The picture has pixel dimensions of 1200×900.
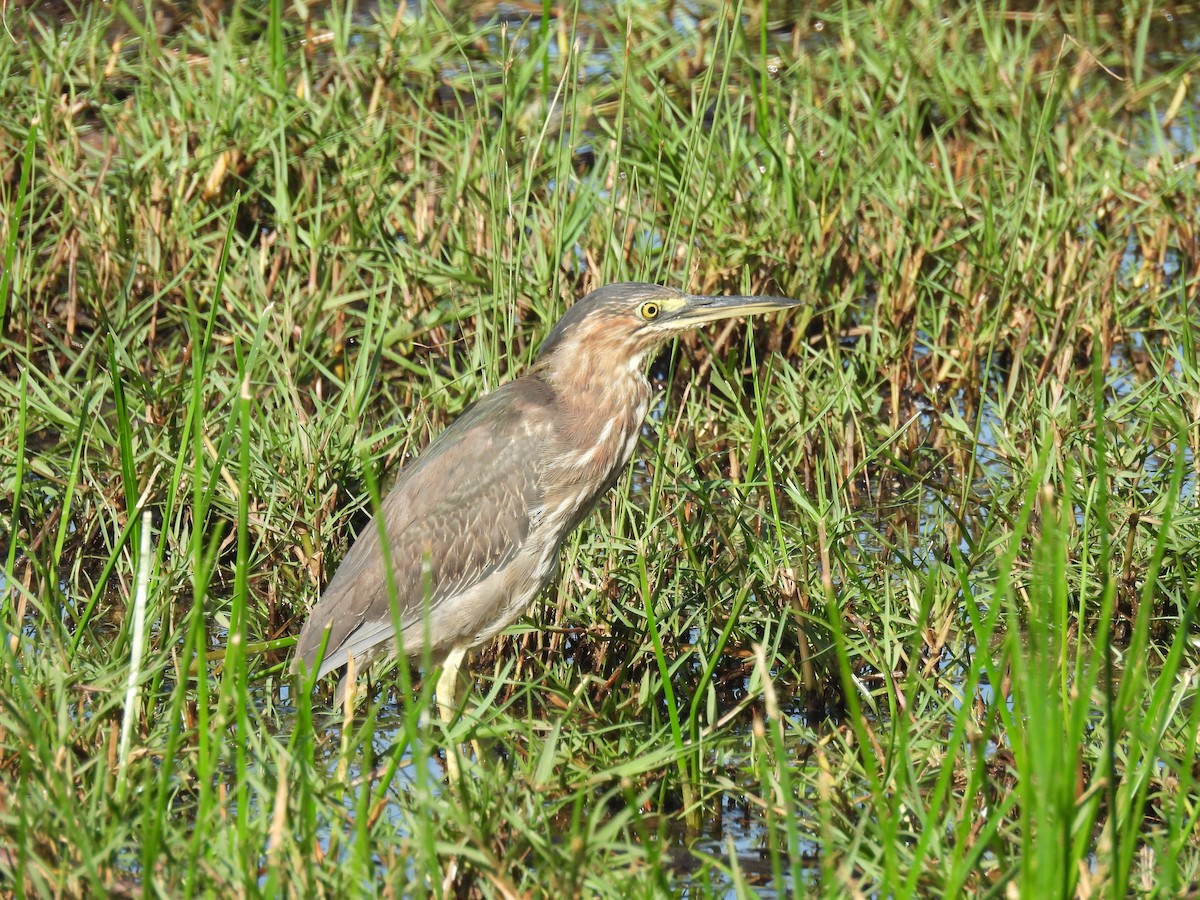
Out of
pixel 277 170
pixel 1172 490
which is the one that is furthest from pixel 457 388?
pixel 1172 490

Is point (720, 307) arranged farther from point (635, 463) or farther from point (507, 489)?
point (635, 463)

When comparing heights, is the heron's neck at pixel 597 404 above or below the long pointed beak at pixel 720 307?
below

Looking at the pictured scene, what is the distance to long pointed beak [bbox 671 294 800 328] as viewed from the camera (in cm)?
479

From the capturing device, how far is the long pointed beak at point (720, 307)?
15.7ft

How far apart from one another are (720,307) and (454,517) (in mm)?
912

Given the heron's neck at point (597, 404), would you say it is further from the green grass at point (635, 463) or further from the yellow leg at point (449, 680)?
the yellow leg at point (449, 680)

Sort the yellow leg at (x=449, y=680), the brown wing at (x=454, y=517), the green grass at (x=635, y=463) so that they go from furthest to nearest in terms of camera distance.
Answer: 1. the yellow leg at (x=449, y=680)
2. the brown wing at (x=454, y=517)
3. the green grass at (x=635, y=463)

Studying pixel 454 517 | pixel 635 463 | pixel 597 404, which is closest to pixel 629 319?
pixel 597 404

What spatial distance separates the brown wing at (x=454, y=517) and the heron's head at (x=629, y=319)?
162mm

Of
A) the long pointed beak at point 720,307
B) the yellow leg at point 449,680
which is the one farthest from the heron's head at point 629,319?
the yellow leg at point 449,680

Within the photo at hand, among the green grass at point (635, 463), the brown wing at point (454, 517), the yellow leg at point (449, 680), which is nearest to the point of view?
the green grass at point (635, 463)

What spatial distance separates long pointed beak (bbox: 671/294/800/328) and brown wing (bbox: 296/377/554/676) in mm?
434

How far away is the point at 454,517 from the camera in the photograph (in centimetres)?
479

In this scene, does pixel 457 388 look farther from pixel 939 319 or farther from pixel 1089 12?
pixel 1089 12
